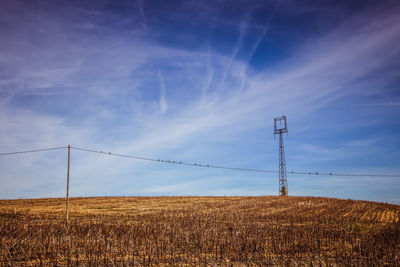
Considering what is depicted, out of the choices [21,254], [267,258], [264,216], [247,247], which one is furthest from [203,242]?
[264,216]

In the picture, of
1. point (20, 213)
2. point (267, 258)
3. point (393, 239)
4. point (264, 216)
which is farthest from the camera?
point (20, 213)

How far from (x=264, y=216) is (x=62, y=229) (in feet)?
56.5

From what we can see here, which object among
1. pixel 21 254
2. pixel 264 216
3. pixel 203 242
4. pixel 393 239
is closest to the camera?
pixel 21 254

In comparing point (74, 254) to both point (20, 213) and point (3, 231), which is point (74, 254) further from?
point (20, 213)

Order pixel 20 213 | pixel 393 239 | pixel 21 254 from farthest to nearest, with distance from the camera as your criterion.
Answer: pixel 20 213, pixel 393 239, pixel 21 254

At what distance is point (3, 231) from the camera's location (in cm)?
1769

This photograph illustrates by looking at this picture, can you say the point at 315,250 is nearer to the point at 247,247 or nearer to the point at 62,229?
the point at 247,247

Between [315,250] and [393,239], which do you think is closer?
[315,250]

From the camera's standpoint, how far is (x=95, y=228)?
18344mm

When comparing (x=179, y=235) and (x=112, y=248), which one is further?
(x=179, y=235)

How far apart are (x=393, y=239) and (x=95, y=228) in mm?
15827

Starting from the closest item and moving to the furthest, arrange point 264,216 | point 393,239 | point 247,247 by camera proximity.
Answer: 1. point 247,247
2. point 393,239
3. point 264,216

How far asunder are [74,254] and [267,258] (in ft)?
24.2

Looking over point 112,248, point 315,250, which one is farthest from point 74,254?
point 315,250
